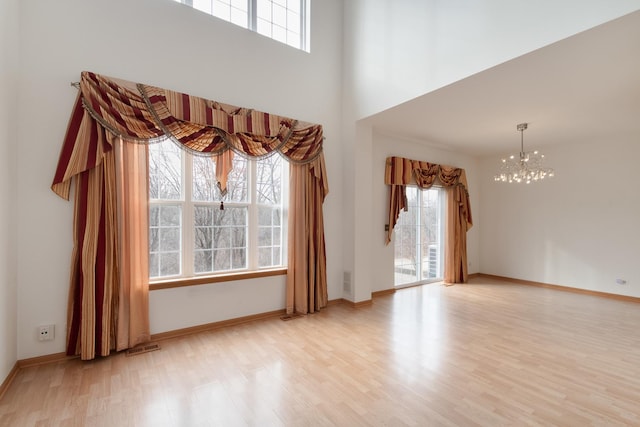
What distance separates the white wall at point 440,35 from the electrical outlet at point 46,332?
408 cm

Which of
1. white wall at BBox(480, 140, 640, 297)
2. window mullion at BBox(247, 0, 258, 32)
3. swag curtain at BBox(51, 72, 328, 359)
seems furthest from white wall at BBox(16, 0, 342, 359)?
white wall at BBox(480, 140, 640, 297)

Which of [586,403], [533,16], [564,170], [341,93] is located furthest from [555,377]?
[564,170]

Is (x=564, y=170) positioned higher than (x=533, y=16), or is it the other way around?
(x=533, y=16)

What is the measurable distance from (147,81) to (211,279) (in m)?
2.21

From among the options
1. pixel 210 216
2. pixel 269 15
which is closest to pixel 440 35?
pixel 269 15

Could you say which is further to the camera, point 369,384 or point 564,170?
point 564,170

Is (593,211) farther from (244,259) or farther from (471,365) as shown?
(244,259)

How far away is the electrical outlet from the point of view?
250 cm

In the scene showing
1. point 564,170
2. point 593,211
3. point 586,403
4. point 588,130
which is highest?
point 588,130

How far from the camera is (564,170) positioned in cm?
540

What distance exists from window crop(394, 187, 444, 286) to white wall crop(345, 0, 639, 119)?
7.53 feet

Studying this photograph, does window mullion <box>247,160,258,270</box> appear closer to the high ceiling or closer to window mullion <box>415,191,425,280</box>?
the high ceiling

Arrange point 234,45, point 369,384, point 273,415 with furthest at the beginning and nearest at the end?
point 234,45, point 369,384, point 273,415

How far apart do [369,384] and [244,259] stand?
6.84 ft
